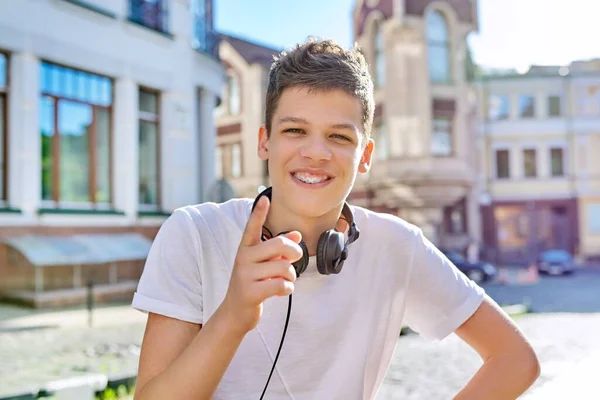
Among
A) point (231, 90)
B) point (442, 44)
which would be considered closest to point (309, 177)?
point (442, 44)

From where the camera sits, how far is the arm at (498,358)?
183 centimetres

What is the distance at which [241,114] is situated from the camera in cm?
2742

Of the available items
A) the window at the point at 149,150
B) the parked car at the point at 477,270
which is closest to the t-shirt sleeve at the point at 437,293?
the window at the point at 149,150

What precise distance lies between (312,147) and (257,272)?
1.80ft

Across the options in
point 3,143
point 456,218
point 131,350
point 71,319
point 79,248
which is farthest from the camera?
point 456,218

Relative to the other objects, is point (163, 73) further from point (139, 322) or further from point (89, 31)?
point (139, 322)

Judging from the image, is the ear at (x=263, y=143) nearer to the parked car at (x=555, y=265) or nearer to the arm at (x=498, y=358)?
the arm at (x=498, y=358)

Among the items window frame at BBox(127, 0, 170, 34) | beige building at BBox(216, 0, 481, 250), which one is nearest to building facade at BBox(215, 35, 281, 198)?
beige building at BBox(216, 0, 481, 250)

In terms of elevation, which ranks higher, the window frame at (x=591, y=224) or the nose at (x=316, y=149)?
the nose at (x=316, y=149)

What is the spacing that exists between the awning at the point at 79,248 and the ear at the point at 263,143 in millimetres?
8835

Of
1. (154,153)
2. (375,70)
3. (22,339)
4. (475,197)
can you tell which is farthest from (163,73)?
(475,197)

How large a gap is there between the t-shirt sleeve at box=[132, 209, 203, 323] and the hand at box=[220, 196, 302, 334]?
0.91 feet

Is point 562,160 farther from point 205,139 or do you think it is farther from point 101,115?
point 101,115

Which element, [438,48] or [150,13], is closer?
[150,13]
